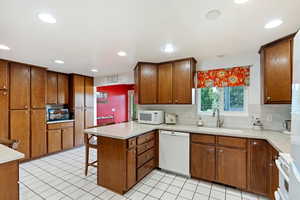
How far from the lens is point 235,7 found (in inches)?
51.9

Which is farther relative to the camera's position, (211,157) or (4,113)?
(4,113)

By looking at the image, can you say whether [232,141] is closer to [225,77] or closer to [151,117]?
[225,77]

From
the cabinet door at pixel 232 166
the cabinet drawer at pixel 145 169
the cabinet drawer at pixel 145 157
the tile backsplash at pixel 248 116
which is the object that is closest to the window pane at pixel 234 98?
the tile backsplash at pixel 248 116

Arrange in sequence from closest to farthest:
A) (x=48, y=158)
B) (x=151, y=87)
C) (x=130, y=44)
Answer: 1. (x=130, y=44)
2. (x=151, y=87)
3. (x=48, y=158)

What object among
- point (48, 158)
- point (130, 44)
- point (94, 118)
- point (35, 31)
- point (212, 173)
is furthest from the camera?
point (94, 118)

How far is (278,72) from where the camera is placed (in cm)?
203

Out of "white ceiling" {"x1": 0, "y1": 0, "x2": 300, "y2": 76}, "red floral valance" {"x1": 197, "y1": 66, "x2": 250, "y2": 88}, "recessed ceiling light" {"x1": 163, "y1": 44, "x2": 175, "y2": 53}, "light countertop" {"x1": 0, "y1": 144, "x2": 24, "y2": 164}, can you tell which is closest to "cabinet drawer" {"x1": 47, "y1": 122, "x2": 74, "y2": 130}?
"white ceiling" {"x1": 0, "y1": 0, "x2": 300, "y2": 76}

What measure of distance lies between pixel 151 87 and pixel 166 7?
198 cm

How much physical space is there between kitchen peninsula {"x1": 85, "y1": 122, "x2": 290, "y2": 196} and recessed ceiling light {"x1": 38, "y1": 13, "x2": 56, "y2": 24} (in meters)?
1.53

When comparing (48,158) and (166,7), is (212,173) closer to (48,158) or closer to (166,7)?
(166,7)

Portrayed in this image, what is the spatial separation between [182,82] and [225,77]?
0.81 metres

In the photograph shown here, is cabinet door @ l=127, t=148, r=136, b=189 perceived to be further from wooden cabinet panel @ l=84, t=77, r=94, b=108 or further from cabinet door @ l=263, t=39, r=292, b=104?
wooden cabinet panel @ l=84, t=77, r=94, b=108

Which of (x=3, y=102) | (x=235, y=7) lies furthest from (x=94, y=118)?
(x=235, y=7)

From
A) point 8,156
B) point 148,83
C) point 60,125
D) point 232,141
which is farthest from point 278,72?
point 60,125
